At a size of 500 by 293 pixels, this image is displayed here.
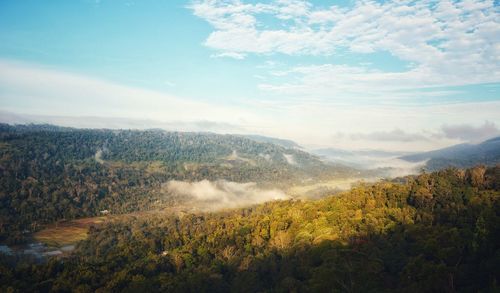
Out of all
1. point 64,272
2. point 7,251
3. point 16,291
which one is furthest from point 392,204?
point 7,251

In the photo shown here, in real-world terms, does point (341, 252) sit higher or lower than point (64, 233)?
higher

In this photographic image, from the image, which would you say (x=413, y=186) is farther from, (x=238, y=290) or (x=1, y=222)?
(x=1, y=222)

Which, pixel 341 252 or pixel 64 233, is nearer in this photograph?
pixel 341 252

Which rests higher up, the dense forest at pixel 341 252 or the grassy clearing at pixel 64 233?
the dense forest at pixel 341 252

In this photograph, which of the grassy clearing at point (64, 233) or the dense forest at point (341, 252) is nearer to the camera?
the dense forest at point (341, 252)
